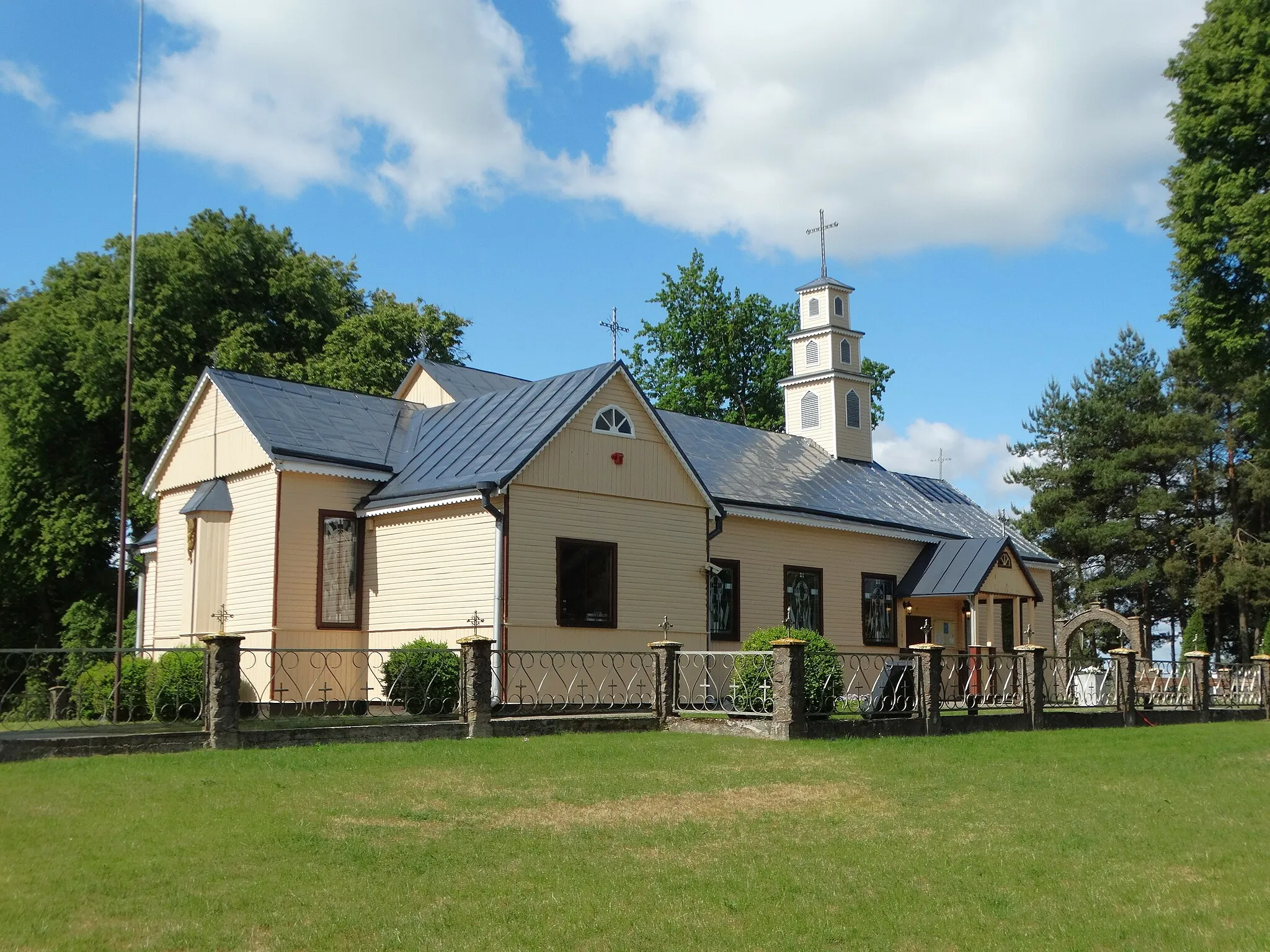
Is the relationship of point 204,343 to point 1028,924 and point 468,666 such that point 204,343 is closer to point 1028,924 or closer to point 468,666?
point 468,666

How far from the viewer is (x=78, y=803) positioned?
10164 mm

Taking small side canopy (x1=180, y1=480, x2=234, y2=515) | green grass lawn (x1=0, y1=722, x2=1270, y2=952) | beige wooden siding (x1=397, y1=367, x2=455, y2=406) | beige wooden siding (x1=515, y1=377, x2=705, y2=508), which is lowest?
green grass lawn (x1=0, y1=722, x2=1270, y2=952)

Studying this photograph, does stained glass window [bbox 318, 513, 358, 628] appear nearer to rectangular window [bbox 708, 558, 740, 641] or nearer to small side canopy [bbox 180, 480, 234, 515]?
small side canopy [bbox 180, 480, 234, 515]

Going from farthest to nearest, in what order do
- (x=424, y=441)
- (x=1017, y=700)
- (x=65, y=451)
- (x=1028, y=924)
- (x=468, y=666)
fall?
(x=65, y=451)
(x=424, y=441)
(x=1017, y=700)
(x=468, y=666)
(x=1028, y=924)

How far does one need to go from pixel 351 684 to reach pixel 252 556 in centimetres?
269

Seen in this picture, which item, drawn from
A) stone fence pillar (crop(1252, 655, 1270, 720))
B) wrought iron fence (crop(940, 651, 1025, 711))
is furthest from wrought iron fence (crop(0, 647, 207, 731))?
stone fence pillar (crop(1252, 655, 1270, 720))

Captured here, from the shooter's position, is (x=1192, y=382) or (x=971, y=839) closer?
(x=971, y=839)

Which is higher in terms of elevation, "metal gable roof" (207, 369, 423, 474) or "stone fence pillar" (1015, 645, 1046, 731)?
"metal gable roof" (207, 369, 423, 474)

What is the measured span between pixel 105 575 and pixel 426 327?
40.4ft

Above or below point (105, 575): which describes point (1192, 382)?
above

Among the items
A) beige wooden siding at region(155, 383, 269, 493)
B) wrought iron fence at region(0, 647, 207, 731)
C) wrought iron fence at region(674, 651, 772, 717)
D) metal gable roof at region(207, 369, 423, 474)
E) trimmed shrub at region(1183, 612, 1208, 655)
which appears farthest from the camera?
trimmed shrub at region(1183, 612, 1208, 655)

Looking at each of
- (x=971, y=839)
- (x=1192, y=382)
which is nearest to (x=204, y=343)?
(x=971, y=839)

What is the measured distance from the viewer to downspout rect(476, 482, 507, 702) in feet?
62.8

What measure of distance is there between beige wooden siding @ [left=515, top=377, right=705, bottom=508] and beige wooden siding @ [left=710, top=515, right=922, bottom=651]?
8.73 ft
